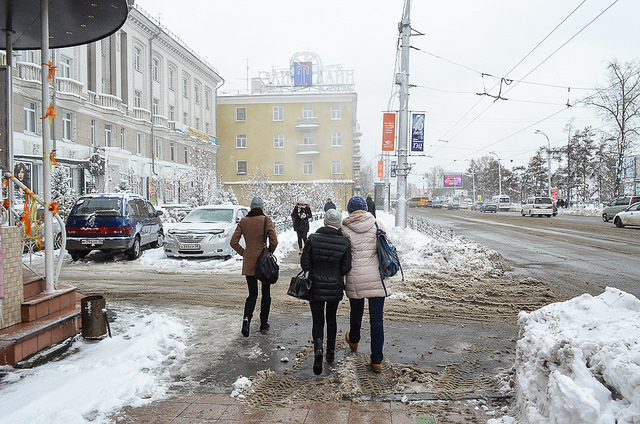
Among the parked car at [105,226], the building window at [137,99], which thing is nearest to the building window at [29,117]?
the building window at [137,99]

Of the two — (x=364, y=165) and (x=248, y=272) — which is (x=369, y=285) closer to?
(x=248, y=272)

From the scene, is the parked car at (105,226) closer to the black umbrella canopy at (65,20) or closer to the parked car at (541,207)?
the black umbrella canopy at (65,20)

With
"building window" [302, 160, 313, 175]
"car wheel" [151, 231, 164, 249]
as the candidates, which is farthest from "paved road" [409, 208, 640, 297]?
"building window" [302, 160, 313, 175]

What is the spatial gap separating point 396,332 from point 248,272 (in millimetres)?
2168

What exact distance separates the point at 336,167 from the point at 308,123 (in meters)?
6.31

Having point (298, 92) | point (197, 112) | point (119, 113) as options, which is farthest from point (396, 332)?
point (298, 92)

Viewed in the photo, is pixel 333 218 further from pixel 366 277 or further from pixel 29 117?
pixel 29 117

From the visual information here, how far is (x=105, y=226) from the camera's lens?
12234mm

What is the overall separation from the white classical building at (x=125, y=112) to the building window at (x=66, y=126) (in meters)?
0.06

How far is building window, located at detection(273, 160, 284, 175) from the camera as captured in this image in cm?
5516

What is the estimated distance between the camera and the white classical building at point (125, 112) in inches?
942

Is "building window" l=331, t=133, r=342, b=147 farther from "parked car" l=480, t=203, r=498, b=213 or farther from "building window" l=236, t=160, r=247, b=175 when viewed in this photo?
"parked car" l=480, t=203, r=498, b=213

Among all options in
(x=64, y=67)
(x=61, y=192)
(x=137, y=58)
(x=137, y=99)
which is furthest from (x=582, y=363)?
(x=137, y=58)

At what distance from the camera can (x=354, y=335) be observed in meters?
5.10
